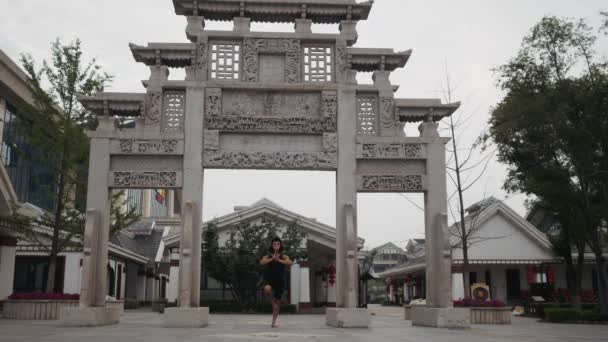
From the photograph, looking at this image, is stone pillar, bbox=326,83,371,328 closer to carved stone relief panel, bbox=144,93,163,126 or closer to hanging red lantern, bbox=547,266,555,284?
carved stone relief panel, bbox=144,93,163,126

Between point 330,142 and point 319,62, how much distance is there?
2283 millimetres

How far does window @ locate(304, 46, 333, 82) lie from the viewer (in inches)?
613

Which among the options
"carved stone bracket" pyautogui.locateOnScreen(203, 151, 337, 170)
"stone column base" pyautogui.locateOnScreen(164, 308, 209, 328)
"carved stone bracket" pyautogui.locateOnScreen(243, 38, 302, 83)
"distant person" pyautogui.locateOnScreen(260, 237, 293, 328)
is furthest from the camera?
"carved stone bracket" pyautogui.locateOnScreen(243, 38, 302, 83)

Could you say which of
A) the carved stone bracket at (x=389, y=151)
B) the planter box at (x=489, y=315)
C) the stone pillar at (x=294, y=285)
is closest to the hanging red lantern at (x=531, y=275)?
the stone pillar at (x=294, y=285)

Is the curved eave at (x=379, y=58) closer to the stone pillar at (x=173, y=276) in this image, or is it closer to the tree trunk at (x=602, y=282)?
the tree trunk at (x=602, y=282)

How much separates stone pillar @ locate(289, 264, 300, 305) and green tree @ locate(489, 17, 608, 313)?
511 inches

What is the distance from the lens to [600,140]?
20.0m

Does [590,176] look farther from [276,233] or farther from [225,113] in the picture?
[276,233]

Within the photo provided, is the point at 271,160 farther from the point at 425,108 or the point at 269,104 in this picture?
the point at 425,108

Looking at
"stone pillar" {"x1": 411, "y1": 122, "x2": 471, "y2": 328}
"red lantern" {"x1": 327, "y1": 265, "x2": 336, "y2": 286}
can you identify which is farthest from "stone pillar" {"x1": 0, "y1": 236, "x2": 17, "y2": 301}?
"red lantern" {"x1": 327, "y1": 265, "x2": 336, "y2": 286}

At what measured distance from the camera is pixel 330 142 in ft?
49.2

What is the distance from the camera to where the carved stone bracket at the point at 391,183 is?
14875mm

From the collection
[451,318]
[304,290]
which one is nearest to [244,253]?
[304,290]

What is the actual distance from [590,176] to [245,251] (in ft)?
49.4
